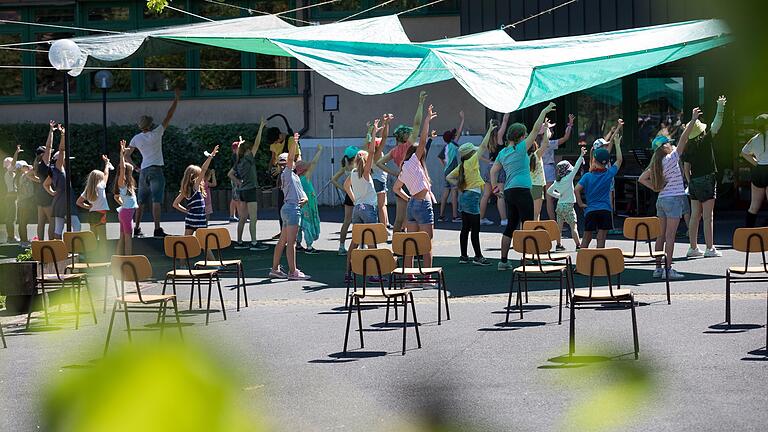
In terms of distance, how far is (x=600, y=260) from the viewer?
9.29m

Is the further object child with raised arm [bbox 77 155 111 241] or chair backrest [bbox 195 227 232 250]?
child with raised arm [bbox 77 155 111 241]

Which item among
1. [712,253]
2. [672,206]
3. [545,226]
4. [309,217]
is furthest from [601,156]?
[309,217]

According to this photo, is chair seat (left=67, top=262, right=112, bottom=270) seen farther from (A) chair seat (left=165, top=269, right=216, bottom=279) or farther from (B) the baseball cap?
(B) the baseball cap

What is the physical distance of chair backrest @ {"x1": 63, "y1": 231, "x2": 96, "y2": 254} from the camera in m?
12.1

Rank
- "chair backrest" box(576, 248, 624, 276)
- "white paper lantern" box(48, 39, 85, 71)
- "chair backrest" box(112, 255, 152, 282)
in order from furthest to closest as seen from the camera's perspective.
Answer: "white paper lantern" box(48, 39, 85, 71)
"chair backrest" box(112, 255, 152, 282)
"chair backrest" box(576, 248, 624, 276)

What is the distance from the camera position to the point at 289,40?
1417 cm

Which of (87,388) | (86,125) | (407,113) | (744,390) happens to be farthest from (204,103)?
(87,388)

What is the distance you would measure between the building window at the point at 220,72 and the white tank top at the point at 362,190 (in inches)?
524

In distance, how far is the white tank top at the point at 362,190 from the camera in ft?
46.9

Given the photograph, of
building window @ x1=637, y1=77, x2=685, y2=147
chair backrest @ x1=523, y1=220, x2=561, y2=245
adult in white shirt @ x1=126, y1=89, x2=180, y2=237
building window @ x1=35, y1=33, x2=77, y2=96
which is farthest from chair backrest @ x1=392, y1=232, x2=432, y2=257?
building window @ x1=35, y1=33, x2=77, y2=96

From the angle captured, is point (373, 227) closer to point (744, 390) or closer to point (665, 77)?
point (744, 390)

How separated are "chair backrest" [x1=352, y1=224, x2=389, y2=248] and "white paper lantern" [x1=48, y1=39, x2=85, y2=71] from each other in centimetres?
351

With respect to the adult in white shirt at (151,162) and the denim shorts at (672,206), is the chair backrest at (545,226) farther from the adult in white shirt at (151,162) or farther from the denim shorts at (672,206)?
the adult in white shirt at (151,162)

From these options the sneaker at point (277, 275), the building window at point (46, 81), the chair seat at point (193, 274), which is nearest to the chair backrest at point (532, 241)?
the chair seat at point (193, 274)
